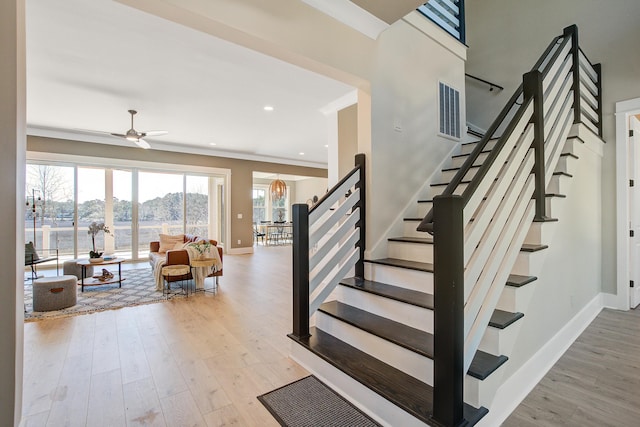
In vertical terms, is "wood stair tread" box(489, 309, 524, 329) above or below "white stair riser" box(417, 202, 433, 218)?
below

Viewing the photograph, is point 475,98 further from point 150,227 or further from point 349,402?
point 150,227

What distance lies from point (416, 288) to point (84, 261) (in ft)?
17.7

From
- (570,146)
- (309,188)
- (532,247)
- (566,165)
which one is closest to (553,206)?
(532,247)

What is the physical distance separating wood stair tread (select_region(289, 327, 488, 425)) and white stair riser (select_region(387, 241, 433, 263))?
101cm

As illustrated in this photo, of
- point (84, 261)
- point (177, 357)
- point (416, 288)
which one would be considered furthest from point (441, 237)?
point (84, 261)

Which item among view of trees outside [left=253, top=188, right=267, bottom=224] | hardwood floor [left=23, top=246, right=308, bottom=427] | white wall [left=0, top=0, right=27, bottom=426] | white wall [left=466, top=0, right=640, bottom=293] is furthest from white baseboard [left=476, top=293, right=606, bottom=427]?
view of trees outside [left=253, top=188, right=267, bottom=224]

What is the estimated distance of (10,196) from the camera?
4.51 ft

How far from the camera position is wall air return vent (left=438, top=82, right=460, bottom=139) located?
3550 mm

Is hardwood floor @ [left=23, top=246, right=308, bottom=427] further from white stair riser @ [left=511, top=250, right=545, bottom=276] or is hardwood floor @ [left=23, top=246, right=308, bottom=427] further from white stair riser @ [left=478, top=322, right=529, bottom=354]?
white stair riser @ [left=511, top=250, right=545, bottom=276]

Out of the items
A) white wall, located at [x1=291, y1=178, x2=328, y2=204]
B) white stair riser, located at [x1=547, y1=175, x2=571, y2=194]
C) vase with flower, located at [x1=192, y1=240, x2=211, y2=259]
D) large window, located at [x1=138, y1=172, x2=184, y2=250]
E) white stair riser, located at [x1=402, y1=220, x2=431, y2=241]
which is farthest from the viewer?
white wall, located at [x1=291, y1=178, x2=328, y2=204]

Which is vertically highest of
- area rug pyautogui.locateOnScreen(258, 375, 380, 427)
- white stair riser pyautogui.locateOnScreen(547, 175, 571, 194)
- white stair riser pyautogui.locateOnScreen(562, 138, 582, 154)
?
white stair riser pyautogui.locateOnScreen(562, 138, 582, 154)

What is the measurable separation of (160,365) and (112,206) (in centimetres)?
642

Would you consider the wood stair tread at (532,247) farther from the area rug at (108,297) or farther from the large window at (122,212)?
the large window at (122,212)

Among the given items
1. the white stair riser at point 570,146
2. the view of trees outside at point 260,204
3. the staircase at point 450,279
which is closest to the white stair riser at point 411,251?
the staircase at point 450,279
